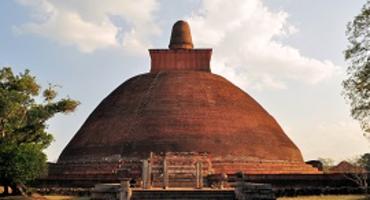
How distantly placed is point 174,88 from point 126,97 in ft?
11.2

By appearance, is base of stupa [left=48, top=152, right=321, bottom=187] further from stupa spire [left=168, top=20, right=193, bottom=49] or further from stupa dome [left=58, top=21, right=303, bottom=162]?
stupa spire [left=168, top=20, right=193, bottom=49]

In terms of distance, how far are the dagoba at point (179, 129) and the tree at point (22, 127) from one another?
13.6 feet

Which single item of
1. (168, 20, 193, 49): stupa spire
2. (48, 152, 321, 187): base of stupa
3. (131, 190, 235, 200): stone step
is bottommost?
(131, 190, 235, 200): stone step

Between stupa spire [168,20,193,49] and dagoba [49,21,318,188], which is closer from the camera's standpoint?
dagoba [49,21,318,188]

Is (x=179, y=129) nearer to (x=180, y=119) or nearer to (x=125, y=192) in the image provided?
(x=180, y=119)

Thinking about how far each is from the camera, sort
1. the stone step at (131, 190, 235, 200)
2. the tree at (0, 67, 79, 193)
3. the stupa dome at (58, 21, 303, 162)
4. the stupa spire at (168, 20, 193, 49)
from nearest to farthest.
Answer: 1. the stone step at (131, 190, 235, 200)
2. the tree at (0, 67, 79, 193)
3. the stupa dome at (58, 21, 303, 162)
4. the stupa spire at (168, 20, 193, 49)

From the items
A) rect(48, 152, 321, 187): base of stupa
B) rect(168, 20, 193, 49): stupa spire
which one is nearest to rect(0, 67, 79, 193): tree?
rect(48, 152, 321, 187): base of stupa

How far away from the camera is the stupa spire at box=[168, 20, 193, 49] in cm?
3875

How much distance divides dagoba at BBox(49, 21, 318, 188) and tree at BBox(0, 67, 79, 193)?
4.14 meters

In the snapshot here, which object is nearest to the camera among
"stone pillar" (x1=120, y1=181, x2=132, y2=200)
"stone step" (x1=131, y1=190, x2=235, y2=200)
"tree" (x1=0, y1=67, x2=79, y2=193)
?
"stone pillar" (x1=120, y1=181, x2=132, y2=200)

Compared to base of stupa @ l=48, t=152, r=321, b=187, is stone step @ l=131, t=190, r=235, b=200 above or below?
below

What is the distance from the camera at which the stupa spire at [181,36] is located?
38750 millimetres

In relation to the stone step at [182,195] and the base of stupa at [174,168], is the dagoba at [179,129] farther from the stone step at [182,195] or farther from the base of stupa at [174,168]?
the stone step at [182,195]

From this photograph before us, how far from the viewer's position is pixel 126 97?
34.9 meters
